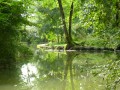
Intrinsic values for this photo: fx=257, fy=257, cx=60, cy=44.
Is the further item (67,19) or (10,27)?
(67,19)

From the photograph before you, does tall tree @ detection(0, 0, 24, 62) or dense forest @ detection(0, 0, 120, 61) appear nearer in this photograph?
dense forest @ detection(0, 0, 120, 61)

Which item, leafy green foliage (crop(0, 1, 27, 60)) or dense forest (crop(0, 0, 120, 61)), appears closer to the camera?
dense forest (crop(0, 0, 120, 61))

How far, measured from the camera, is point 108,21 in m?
5.46

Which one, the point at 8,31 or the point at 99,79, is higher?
the point at 8,31

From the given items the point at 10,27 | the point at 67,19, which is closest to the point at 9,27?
the point at 10,27

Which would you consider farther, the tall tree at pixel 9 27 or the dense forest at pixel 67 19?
the tall tree at pixel 9 27

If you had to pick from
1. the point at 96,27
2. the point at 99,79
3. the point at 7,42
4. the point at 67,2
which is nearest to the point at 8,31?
the point at 7,42

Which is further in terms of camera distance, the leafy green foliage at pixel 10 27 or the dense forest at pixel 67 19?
the leafy green foliage at pixel 10 27

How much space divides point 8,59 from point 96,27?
25.3 feet

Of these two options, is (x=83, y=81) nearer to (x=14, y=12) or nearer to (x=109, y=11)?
(x=109, y=11)

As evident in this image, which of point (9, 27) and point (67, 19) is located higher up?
point (9, 27)

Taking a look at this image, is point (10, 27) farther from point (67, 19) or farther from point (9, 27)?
point (67, 19)

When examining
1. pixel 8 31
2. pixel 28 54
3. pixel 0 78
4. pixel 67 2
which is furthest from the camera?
pixel 67 2

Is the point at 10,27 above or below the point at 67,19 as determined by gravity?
above
